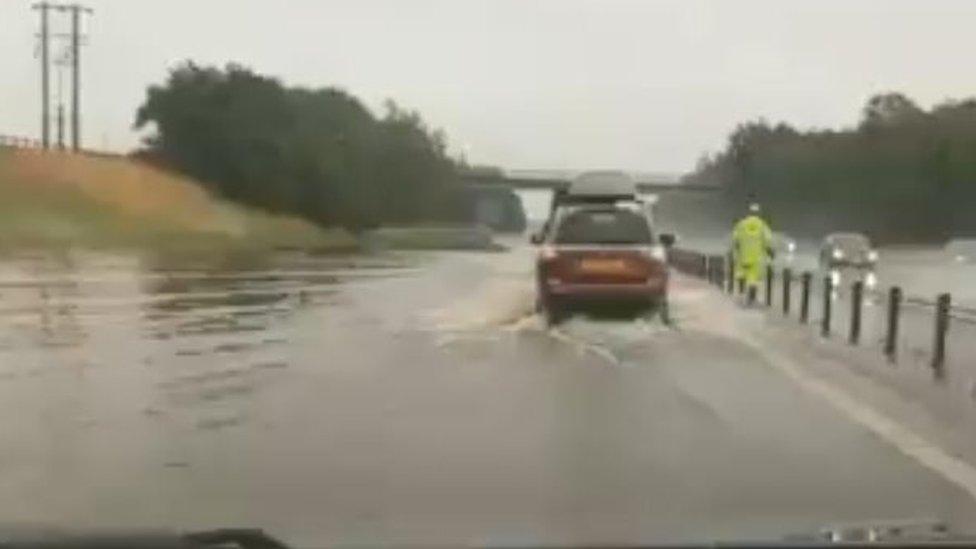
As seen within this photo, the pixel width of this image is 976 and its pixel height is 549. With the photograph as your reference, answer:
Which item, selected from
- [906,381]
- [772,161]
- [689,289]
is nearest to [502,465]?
[906,381]

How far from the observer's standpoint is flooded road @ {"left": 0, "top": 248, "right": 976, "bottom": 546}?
9.70m

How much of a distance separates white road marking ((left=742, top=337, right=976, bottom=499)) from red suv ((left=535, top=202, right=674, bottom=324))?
7075 mm

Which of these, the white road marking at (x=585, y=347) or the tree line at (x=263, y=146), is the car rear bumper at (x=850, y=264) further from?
the tree line at (x=263, y=146)

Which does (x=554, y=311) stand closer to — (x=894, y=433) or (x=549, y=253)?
(x=549, y=253)

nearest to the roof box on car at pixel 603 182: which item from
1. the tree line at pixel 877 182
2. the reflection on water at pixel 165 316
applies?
the reflection on water at pixel 165 316

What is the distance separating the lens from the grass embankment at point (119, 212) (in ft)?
281

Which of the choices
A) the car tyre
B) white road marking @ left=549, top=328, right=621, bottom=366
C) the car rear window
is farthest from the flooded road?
the car rear window

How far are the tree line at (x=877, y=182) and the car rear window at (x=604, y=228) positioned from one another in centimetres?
6565

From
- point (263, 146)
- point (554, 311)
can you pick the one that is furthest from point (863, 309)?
point (263, 146)

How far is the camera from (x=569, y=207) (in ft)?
96.1

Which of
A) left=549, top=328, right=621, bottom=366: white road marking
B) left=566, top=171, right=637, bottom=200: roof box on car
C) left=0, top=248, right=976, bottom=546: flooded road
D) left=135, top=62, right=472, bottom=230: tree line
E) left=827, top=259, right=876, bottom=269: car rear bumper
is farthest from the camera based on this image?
left=135, top=62, right=472, bottom=230: tree line

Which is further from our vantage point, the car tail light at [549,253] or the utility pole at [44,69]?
the utility pole at [44,69]

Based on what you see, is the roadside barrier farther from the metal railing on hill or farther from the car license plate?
the metal railing on hill

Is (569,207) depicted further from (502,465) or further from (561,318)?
(502,465)
